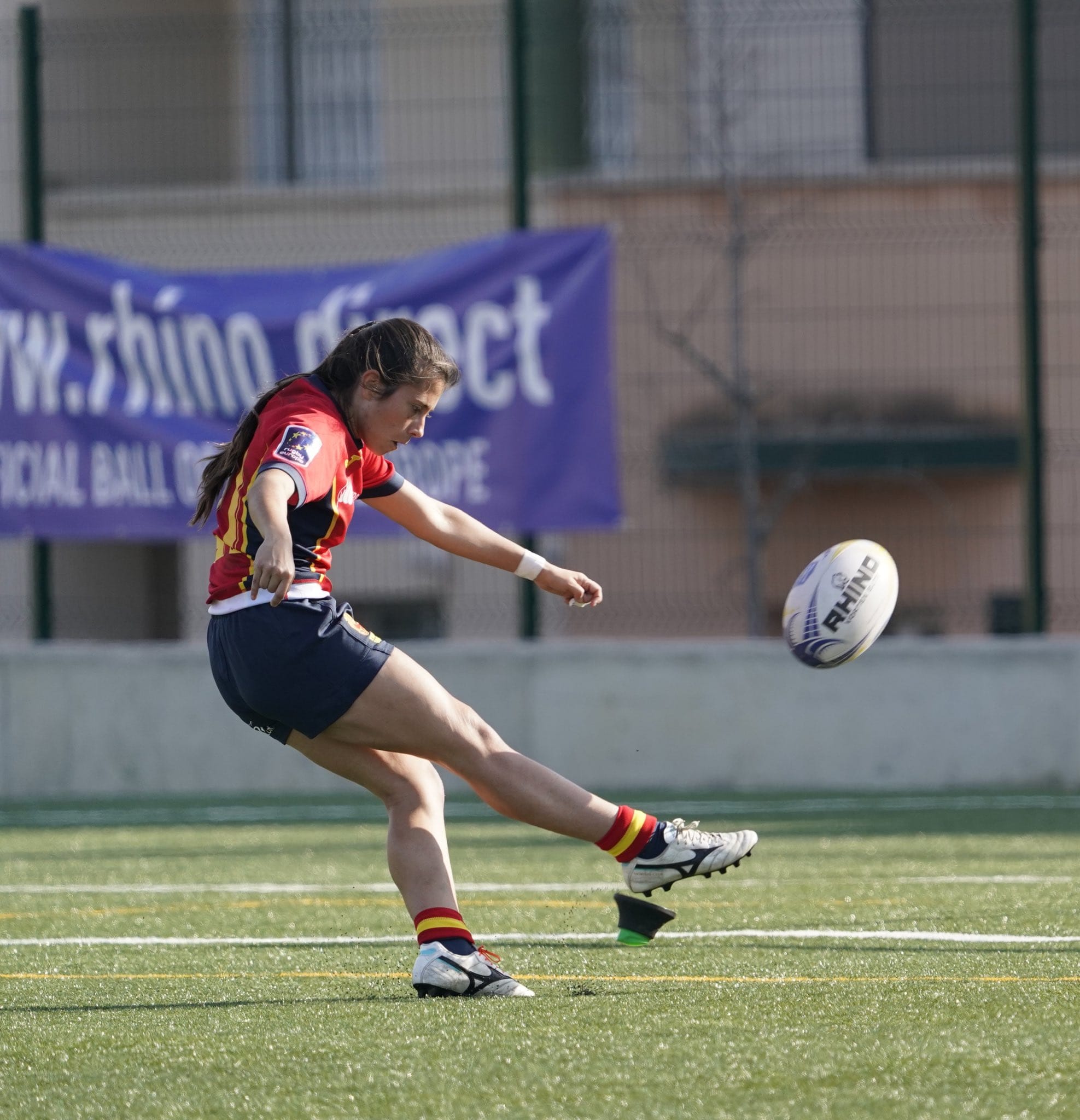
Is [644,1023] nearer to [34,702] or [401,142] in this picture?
[34,702]

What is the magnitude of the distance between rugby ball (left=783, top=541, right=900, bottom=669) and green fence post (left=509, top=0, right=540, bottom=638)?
5577mm

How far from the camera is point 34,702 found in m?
11.2

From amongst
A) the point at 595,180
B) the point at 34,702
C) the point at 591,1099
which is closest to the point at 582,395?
the point at 595,180

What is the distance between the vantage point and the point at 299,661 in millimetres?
4273

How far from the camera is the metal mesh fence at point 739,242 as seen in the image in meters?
11.4

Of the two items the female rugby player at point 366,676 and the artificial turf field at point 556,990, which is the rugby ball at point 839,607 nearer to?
the artificial turf field at point 556,990

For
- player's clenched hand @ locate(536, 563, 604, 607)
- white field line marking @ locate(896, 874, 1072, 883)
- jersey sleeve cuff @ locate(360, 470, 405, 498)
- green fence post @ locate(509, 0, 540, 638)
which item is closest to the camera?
jersey sleeve cuff @ locate(360, 470, 405, 498)

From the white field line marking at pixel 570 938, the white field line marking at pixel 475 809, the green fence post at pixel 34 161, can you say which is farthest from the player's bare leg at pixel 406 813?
the green fence post at pixel 34 161

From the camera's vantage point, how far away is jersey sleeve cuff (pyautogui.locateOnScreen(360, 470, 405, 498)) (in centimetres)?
481

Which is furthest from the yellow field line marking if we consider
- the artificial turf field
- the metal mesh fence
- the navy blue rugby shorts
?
the metal mesh fence

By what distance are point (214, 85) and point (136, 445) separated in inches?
139

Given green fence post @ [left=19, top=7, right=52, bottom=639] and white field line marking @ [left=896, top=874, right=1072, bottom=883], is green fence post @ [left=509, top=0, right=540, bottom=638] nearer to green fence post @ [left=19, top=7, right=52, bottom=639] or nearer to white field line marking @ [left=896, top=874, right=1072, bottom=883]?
green fence post @ [left=19, top=7, right=52, bottom=639]

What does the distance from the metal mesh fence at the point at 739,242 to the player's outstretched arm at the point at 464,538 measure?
21.2ft

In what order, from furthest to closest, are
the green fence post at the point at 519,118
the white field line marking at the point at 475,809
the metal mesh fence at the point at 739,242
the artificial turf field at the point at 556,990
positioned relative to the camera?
1. the metal mesh fence at the point at 739,242
2. the green fence post at the point at 519,118
3. the white field line marking at the point at 475,809
4. the artificial turf field at the point at 556,990
